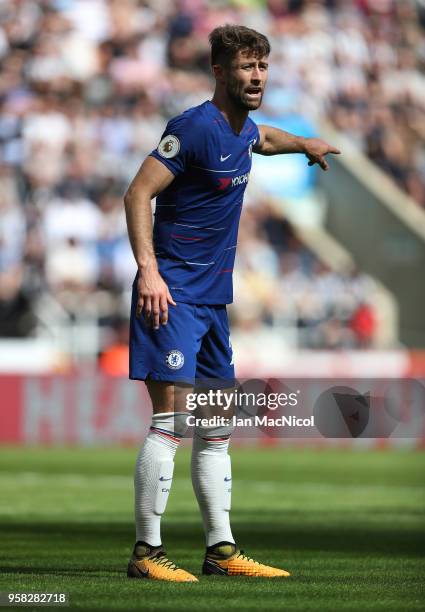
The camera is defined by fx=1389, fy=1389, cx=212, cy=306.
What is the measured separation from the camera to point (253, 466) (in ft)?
47.2

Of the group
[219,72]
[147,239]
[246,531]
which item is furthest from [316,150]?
[246,531]

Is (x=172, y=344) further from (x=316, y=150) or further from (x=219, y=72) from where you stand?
(x=316, y=150)

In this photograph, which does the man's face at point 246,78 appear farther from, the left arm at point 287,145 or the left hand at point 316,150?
the left hand at point 316,150

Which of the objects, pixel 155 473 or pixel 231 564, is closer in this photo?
pixel 155 473

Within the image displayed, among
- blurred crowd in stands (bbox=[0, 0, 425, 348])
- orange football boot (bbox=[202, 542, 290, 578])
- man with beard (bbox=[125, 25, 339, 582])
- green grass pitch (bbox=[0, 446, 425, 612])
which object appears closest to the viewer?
green grass pitch (bbox=[0, 446, 425, 612])

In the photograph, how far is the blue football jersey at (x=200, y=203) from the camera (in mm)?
5551

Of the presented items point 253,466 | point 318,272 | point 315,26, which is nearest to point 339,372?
point 318,272

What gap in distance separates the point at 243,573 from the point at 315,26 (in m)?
17.1

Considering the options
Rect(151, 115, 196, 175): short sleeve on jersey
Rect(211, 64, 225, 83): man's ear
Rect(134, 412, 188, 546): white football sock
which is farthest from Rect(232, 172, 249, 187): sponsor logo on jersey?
Rect(134, 412, 188, 546): white football sock

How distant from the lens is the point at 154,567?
18.0 ft

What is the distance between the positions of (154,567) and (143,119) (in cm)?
1467

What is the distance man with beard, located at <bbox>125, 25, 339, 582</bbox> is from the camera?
5.48 meters

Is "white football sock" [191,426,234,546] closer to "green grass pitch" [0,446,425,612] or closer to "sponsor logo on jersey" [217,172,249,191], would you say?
"green grass pitch" [0,446,425,612]

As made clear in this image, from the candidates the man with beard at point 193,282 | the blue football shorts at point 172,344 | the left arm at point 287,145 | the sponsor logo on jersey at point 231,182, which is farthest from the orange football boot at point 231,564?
the left arm at point 287,145
